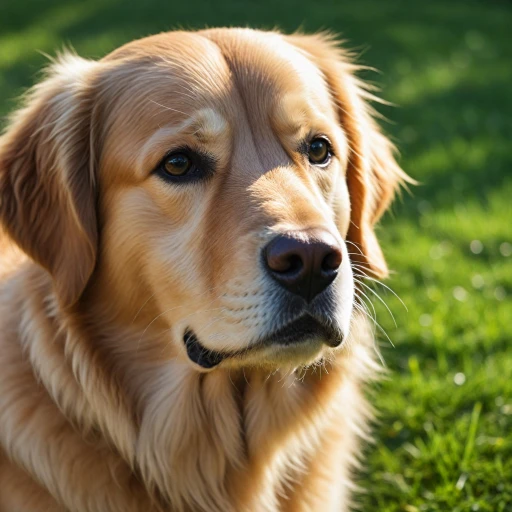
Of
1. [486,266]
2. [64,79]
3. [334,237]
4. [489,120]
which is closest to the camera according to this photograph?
[334,237]

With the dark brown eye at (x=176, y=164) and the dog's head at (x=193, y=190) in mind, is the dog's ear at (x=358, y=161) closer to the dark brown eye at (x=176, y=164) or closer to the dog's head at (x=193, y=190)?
the dog's head at (x=193, y=190)

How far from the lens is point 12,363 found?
10.1 ft

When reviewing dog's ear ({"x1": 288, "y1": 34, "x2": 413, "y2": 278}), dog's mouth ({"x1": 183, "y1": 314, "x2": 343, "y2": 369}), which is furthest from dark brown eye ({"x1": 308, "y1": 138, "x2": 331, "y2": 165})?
dog's mouth ({"x1": 183, "y1": 314, "x2": 343, "y2": 369})

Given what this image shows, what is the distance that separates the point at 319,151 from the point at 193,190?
60 cm

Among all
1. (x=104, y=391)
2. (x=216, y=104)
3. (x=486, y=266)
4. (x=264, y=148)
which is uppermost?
(x=216, y=104)

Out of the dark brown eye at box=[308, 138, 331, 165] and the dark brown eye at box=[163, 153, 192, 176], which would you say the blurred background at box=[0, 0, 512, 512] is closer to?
the dark brown eye at box=[308, 138, 331, 165]

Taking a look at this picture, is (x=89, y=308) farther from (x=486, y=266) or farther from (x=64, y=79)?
(x=486, y=266)

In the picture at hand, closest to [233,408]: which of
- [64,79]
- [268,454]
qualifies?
[268,454]

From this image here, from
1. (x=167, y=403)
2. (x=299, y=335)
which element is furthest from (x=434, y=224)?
Result: (x=299, y=335)

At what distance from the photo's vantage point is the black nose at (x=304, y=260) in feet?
8.21

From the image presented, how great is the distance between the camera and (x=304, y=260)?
2.51m

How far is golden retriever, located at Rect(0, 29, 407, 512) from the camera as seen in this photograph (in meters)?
2.91

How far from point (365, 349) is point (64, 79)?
1.75 m

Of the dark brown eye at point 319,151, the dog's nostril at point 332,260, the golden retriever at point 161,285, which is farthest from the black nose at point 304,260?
the dark brown eye at point 319,151
